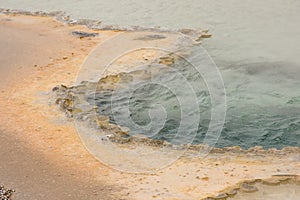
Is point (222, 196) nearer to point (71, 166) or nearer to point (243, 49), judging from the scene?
point (71, 166)

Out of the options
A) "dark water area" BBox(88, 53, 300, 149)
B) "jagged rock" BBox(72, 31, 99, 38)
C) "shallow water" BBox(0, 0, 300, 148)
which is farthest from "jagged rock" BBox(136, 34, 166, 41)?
"dark water area" BBox(88, 53, 300, 149)

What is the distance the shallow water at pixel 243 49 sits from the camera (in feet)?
16.8

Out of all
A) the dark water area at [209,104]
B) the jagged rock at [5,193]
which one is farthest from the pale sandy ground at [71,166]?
the dark water area at [209,104]

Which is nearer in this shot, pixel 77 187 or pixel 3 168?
pixel 77 187

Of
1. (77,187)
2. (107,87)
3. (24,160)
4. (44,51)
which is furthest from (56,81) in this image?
(77,187)

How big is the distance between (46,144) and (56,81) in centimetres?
161

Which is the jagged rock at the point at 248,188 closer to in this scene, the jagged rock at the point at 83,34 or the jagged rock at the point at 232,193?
the jagged rock at the point at 232,193

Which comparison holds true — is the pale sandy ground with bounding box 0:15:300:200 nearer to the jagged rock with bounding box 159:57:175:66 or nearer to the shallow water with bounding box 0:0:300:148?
the shallow water with bounding box 0:0:300:148

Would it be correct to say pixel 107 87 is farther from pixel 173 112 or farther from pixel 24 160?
pixel 24 160

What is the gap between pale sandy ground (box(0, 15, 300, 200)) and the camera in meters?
3.91

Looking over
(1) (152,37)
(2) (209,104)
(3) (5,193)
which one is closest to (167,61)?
(1) (152,37)

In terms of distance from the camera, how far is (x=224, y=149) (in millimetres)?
4621

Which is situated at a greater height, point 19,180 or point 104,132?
point 104,132

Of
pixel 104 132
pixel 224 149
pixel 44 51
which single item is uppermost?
pixel 44 51
